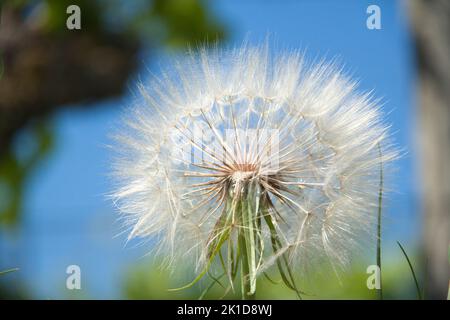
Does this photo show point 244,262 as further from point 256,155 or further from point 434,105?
point 434,105

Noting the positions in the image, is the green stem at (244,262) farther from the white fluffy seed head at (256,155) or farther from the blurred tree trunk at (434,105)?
the blurred tree trunk at (434,105)

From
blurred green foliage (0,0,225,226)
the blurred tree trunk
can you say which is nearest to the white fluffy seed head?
the blurred tree trunk

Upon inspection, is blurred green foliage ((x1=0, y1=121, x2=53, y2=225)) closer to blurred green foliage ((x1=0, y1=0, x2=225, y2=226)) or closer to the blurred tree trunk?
blurred green foliage ((x1=0, y1=0, x2=225, y2=226))

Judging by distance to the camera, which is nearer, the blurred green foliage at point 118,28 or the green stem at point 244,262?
the green stem at point 244,262

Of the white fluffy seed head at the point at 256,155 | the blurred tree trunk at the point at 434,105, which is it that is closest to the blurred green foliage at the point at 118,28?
the blurred tree trunk at the point at 434,105

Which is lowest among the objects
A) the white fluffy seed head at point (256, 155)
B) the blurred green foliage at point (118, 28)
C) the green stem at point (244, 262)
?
the green stem at point (244, 262)

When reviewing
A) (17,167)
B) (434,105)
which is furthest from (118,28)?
(434,105)
